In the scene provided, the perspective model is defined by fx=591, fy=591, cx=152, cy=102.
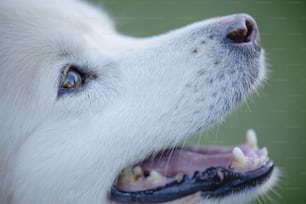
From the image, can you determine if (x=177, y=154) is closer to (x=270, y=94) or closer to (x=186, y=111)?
(x=186, y=111)

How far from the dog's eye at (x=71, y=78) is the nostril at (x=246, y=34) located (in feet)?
2.57

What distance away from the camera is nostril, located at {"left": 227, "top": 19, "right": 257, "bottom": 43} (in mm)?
2967

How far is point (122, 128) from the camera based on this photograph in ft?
9.20

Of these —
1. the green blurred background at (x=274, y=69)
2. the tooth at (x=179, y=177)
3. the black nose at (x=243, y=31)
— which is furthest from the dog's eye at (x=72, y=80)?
the green blurred background at (x=274, y=69)

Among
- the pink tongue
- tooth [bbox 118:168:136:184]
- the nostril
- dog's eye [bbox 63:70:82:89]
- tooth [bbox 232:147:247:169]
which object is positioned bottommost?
tooth [bbox 118:168:136:184]

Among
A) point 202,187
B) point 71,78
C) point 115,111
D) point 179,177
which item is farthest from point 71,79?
point 202,187

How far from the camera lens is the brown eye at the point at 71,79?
2846 mm

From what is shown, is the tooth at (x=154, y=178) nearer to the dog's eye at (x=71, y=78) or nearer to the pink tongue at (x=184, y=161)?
the pink tongue at (x=184, y=161)

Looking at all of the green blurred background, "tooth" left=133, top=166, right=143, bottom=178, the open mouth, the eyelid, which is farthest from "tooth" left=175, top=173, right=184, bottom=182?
the green blurred background

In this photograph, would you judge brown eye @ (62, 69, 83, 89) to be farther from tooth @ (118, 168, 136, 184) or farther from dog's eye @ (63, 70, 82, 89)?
tooth @ (118, 168, 136, 184)

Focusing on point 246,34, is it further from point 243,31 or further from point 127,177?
point 127,177

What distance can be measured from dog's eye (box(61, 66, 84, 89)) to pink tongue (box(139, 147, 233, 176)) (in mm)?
516

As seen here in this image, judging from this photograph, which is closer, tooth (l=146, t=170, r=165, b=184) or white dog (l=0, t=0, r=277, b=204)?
white dog (l=0, t=0, r=277, b=204)

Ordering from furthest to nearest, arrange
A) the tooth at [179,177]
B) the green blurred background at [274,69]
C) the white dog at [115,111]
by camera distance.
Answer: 1. the green blurred background at [274,69]
2. the tooth at [179,177]
3. the white dog at [115,111]
